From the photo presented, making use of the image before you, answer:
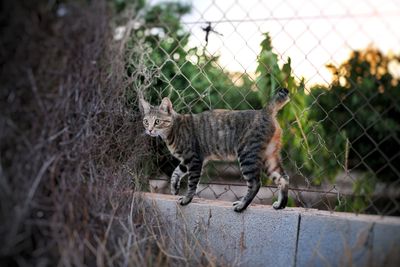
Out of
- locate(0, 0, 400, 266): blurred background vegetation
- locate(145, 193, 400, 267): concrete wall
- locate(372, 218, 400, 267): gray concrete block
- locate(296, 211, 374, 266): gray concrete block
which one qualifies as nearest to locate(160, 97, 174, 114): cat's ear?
locate(0, 0, 400, 266): blurred background vegetation

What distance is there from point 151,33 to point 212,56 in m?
0.63

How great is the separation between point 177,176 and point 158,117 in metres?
0.56

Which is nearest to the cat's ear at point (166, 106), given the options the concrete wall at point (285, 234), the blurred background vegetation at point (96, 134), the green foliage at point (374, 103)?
the blurred background vegetation at point (96, 134)

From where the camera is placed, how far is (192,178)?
3510 mm

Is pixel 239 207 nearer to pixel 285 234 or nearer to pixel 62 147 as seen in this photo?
pixel 285 234

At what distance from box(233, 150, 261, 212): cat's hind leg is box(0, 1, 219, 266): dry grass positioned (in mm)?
529

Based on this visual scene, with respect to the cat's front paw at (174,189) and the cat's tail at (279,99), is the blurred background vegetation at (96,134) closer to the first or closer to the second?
the cat's tail at (279,99)

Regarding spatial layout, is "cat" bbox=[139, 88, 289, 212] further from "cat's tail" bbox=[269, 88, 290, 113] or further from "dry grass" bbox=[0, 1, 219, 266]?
"dry grass" bbox=[0, 1, 219, 266]

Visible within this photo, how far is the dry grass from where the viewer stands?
90.6 inches

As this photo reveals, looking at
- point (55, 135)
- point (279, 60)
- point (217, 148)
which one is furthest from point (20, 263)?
point (279, 60)

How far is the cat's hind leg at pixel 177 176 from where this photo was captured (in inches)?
148

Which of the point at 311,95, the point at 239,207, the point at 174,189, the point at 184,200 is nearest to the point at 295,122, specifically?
the point at 311,95

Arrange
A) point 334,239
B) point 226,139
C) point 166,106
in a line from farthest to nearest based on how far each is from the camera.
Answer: point 166,106
point 226,139
point 334,239

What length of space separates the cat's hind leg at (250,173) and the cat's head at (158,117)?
30.7 inches
